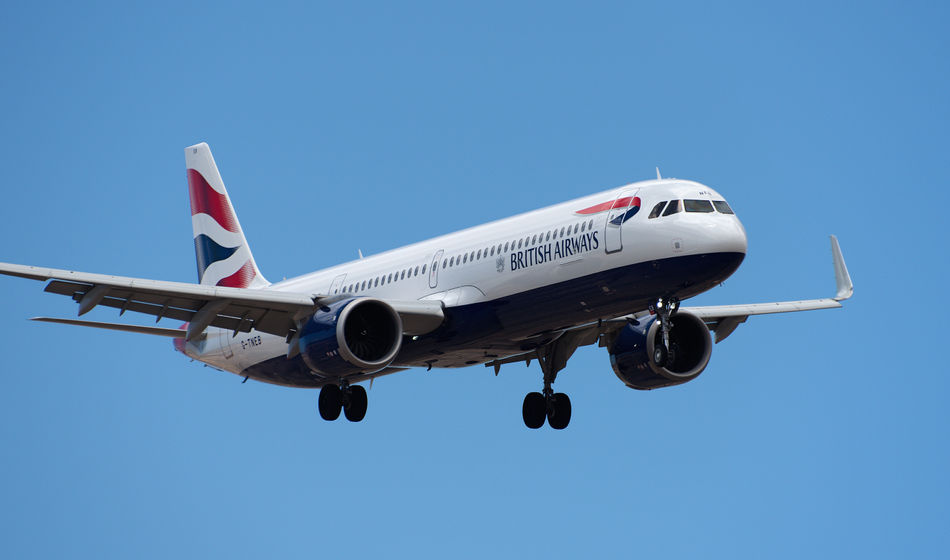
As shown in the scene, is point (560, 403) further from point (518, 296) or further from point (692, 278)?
point (692, 278)

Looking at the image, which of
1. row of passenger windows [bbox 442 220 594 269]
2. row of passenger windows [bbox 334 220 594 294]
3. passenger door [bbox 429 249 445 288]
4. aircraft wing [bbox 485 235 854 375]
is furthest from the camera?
aircraft wing [bbox 485 235 854 375]

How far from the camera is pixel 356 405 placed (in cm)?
3972

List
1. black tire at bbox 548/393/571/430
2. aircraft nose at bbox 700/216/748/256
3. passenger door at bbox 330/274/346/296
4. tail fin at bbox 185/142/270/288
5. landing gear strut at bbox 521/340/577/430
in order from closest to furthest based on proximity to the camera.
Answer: aircraft nose at bbox 700/216/748/256 < landing gear strut at bbox 521/340/577/430 < black tire at bbox 548/393/571/430 < passenger door at bbox 330/274/346/296 < tail fin at bbox 185/142/270/288

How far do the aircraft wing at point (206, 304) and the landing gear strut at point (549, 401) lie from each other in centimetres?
502

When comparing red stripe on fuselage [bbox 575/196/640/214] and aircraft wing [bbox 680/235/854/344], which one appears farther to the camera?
aircraft wing [bbox 680/235/854/344]

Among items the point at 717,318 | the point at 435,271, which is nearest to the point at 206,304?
the point at 435,271

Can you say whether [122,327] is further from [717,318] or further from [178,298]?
[717,318]

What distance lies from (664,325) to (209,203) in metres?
20.9

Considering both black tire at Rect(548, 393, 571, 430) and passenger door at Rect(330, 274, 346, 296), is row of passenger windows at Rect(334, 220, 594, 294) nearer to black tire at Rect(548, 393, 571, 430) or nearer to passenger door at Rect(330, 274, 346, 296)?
passenger door at Rect(330, 274, 346, 296)

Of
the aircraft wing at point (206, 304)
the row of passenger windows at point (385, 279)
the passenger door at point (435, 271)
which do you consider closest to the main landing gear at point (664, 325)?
the aircraft wing at point (206, 304)

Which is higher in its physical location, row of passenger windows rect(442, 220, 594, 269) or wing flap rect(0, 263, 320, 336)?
row of passenger windows rect(442, 220, 594, 269)

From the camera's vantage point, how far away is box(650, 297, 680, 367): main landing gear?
110 feet

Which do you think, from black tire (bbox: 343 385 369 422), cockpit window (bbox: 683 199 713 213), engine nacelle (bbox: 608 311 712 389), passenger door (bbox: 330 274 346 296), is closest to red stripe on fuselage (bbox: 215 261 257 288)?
passenger door (bbox: 330 274 346 296)

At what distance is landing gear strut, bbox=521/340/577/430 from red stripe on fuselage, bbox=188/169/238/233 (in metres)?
13.3
